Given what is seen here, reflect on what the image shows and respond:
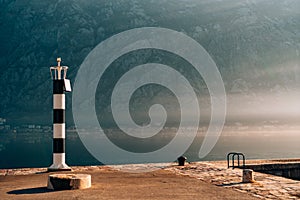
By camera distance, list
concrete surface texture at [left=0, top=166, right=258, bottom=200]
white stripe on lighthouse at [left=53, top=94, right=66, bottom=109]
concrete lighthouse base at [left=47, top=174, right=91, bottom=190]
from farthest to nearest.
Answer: white stripe on lighthouse at [left=53, top=94, right=66, bottom=109] → concrete lighthouse base at [left=47, top=174, right=91, bottom=190] → concrete surface texture at [left=0, top=166, right=258, bottom=200]

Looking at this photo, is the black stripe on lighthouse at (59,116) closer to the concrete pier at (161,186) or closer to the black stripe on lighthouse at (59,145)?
the black stripe on lighthouse at (59,145)

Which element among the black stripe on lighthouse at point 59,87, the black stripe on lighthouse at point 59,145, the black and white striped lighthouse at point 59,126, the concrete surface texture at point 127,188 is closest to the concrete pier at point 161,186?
the concrete surface texture at point 127,188

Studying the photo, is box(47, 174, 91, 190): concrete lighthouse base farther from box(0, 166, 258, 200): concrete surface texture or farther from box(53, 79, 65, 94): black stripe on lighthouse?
box(53, 79, 65, 94): black stripe on lighthouse

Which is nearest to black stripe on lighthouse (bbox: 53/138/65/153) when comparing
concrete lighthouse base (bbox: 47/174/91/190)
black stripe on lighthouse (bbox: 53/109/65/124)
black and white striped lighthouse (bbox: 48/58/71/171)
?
black and white striped lighthouse (bbox: 48/58/71/171)

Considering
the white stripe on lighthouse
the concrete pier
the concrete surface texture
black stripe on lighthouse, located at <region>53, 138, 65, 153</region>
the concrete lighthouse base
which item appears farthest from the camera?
the white stripe on lighthouse

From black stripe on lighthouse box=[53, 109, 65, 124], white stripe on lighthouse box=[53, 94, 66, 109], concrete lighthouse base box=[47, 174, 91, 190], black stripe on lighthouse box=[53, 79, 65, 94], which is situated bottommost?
concrete lighthouse base box=[47, 174, 91, 190]

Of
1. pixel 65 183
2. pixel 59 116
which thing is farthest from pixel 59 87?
pixel 65 183

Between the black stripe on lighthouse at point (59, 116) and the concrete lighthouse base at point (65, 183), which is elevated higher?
the black stripe on lighthouse at point (59, 116)

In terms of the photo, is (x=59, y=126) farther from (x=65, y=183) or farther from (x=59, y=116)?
(x=65, y=183)

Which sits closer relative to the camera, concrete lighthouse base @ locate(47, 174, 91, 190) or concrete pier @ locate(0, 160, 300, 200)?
concrete pier @ locate(0, 160, 300, 200)

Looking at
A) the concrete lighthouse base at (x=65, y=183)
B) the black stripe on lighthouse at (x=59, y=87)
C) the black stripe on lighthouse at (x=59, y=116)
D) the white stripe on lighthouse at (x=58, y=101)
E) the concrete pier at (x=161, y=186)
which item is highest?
the black stripe on lighthouse at (x=59, y=87)

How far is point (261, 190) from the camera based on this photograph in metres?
10.2

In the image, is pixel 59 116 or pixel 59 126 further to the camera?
pixel 59 116

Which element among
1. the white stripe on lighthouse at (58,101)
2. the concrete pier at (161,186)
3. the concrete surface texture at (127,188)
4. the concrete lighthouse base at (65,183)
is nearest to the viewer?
the concrete surface texture at (127,188)
